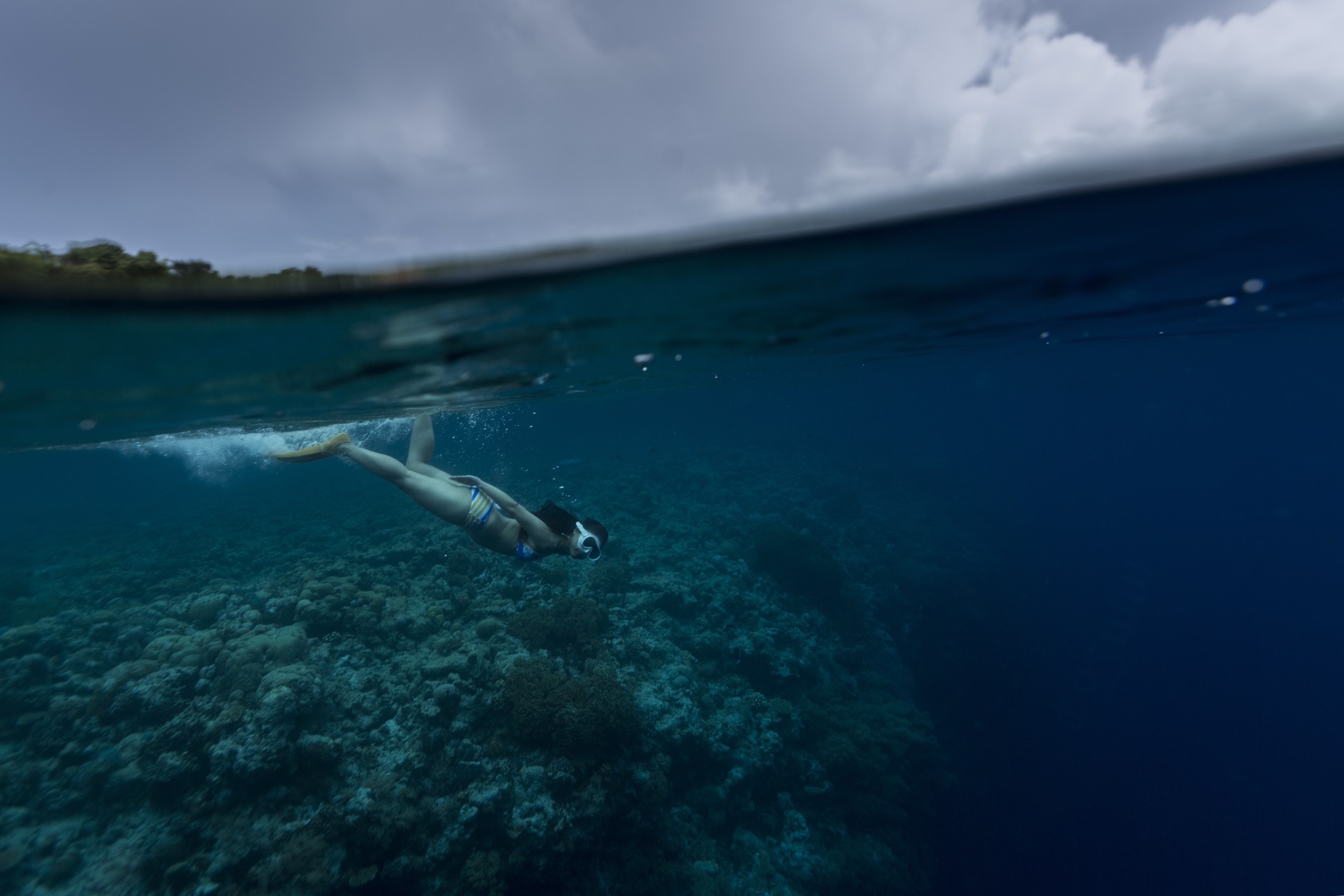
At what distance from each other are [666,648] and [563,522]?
220 inches

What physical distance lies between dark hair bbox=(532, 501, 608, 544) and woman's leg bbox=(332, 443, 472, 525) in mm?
1342

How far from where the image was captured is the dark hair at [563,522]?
28.1ft

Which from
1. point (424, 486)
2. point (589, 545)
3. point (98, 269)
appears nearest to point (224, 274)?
point (98, 269)

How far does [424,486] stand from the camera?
8.62m

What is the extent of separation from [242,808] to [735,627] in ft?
34.8

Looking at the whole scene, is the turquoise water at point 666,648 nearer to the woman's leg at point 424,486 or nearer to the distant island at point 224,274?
the distant island at point 224,274

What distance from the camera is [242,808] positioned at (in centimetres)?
775

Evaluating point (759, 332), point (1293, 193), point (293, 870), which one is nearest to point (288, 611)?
point (293, 870)

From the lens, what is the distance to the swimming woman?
861 cm

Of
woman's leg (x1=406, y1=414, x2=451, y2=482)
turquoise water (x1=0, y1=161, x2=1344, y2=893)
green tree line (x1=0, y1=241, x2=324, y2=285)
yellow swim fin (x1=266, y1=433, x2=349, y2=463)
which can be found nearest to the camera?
green tree line (x1=0, y1=241, x2=324, y2=285)

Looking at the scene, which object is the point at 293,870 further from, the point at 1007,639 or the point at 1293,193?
the point at 1007,639

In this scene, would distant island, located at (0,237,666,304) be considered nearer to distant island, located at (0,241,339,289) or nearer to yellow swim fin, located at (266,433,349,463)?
distant island, located at (0,241,339,289)

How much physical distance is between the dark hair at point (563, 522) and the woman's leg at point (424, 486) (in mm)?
1342

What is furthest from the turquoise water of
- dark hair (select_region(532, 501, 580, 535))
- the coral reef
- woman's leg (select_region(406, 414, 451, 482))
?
dark hair (select_region(532, 501, 580, 535))
